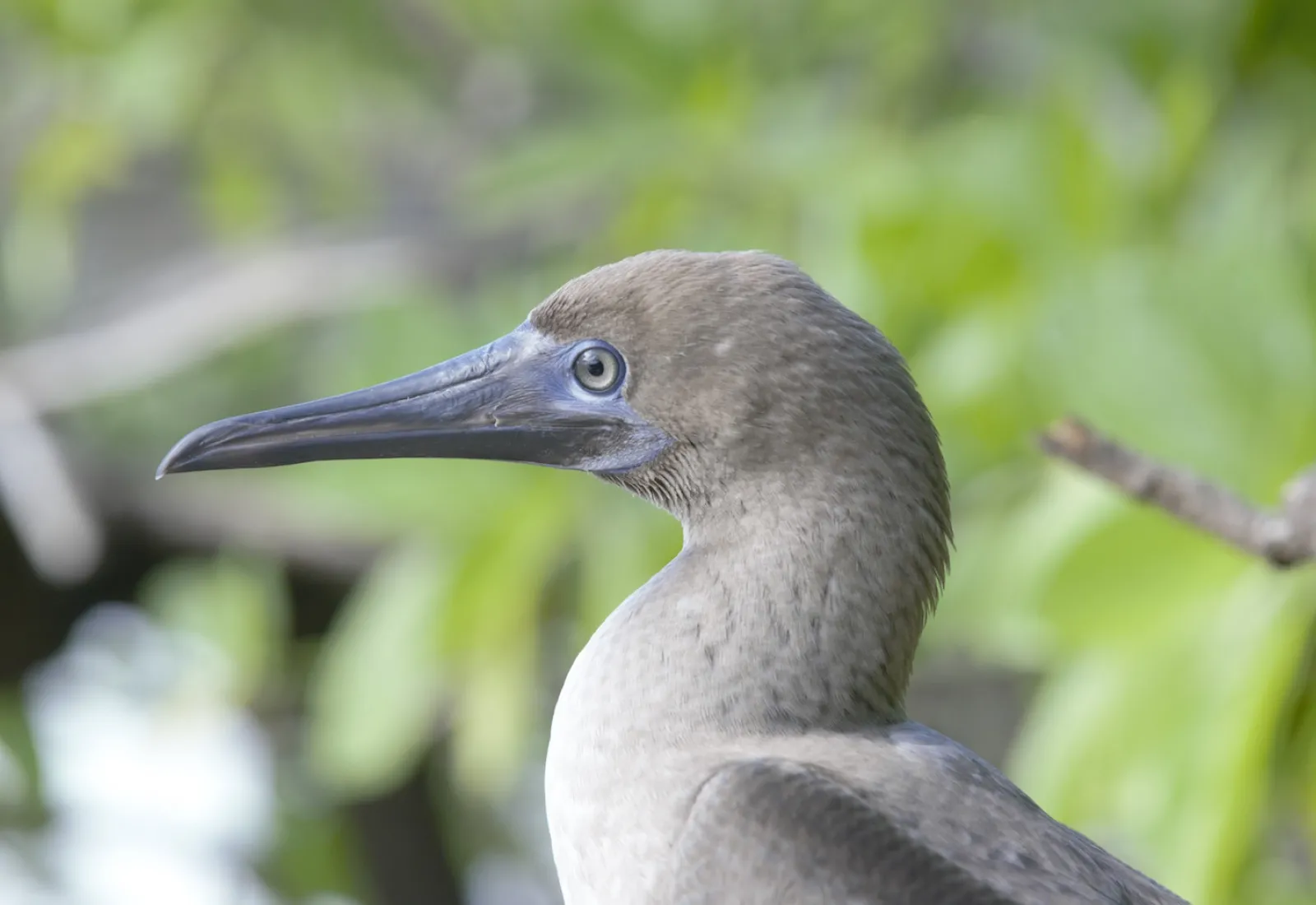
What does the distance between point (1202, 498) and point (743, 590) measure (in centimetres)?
34

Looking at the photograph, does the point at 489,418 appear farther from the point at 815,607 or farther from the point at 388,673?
the point at 388,673

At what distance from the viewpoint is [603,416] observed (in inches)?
42.9

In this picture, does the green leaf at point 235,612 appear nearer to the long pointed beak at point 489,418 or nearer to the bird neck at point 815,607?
the long pointed beak at point 489,418

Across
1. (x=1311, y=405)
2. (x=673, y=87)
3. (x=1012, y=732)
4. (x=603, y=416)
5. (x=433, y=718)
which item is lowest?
(x=433, y=718)

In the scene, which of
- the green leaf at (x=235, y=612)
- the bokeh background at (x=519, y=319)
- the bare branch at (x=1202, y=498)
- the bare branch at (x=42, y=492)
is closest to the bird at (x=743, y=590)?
the bare branch at (x=1202, y=498)

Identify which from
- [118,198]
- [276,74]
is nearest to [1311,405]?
[276,74]

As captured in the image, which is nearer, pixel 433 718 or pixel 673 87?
pixel 673 87

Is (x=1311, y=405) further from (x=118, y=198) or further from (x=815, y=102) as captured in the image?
(x=118, y=198)

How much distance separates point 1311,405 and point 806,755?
787mm

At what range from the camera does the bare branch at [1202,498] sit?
1.07 m

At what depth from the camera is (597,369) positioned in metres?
1.09

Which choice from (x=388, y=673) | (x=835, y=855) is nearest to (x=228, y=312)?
(x=388, y=673)

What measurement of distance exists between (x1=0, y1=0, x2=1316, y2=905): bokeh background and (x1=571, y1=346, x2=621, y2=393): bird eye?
443 millimetres

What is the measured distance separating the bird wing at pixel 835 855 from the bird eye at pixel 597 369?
31cm
